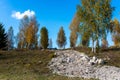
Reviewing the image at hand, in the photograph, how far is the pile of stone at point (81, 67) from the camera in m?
28.0

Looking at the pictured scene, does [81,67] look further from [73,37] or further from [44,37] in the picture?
[73,37]

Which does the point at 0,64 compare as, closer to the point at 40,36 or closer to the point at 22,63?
the point at 22,63

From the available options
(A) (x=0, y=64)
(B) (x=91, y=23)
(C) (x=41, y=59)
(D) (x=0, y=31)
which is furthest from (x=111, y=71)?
(D) (x=0, y=31)

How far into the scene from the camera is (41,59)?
36.5 meters

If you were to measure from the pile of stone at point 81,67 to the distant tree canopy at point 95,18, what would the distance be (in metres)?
11.0

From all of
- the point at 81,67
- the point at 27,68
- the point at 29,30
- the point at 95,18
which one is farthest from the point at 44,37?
the point at 27,68

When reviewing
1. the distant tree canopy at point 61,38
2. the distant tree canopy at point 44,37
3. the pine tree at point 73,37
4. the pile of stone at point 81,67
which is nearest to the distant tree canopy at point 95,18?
the pile of stone at point 81,67

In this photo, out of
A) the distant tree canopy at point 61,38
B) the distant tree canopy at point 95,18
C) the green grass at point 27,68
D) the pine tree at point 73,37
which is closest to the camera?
the green grass at point 27,68

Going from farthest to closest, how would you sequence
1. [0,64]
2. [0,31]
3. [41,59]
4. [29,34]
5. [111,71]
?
[29,34] → [0,31] → [41,59] → [0,64] → [111,71]

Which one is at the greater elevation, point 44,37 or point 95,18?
point 95,18

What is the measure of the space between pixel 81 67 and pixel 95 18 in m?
18.2

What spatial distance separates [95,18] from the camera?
158 feet

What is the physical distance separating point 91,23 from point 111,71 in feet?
63.2

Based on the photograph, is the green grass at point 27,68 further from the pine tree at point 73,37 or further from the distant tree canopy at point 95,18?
the pine tree at point 73,37
